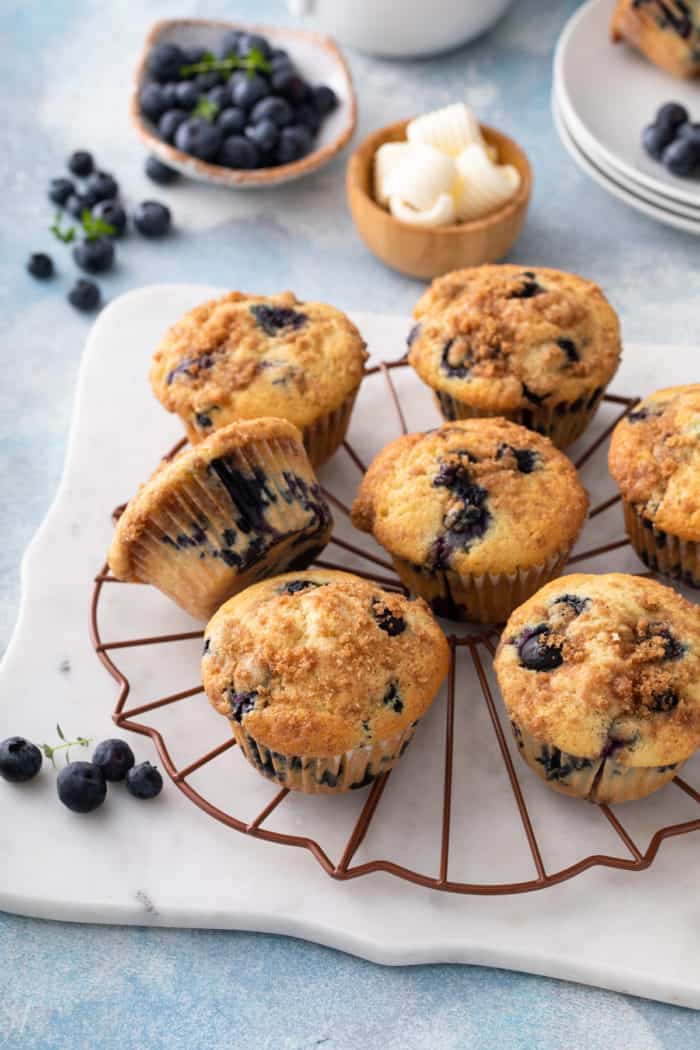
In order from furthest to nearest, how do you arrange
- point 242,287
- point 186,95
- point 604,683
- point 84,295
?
point 186,95 < point 242,287 < point 84,295 < point 604,683

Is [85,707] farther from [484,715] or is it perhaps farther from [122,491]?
[484,715]

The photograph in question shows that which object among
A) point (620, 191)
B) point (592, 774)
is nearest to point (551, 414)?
point (592, 774)

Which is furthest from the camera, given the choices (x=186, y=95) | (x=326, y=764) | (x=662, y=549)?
(x=186, y=95)

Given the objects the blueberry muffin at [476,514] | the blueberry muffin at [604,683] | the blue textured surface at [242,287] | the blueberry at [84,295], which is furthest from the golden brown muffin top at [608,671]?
the blueberry at [84,295]

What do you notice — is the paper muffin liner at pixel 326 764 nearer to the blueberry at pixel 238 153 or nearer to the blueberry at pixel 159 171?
the blueberry at pixel 238 153

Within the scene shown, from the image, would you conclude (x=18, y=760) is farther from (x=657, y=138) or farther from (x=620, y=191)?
(x=657, y=138)

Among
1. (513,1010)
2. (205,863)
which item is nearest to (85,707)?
(205,863)
